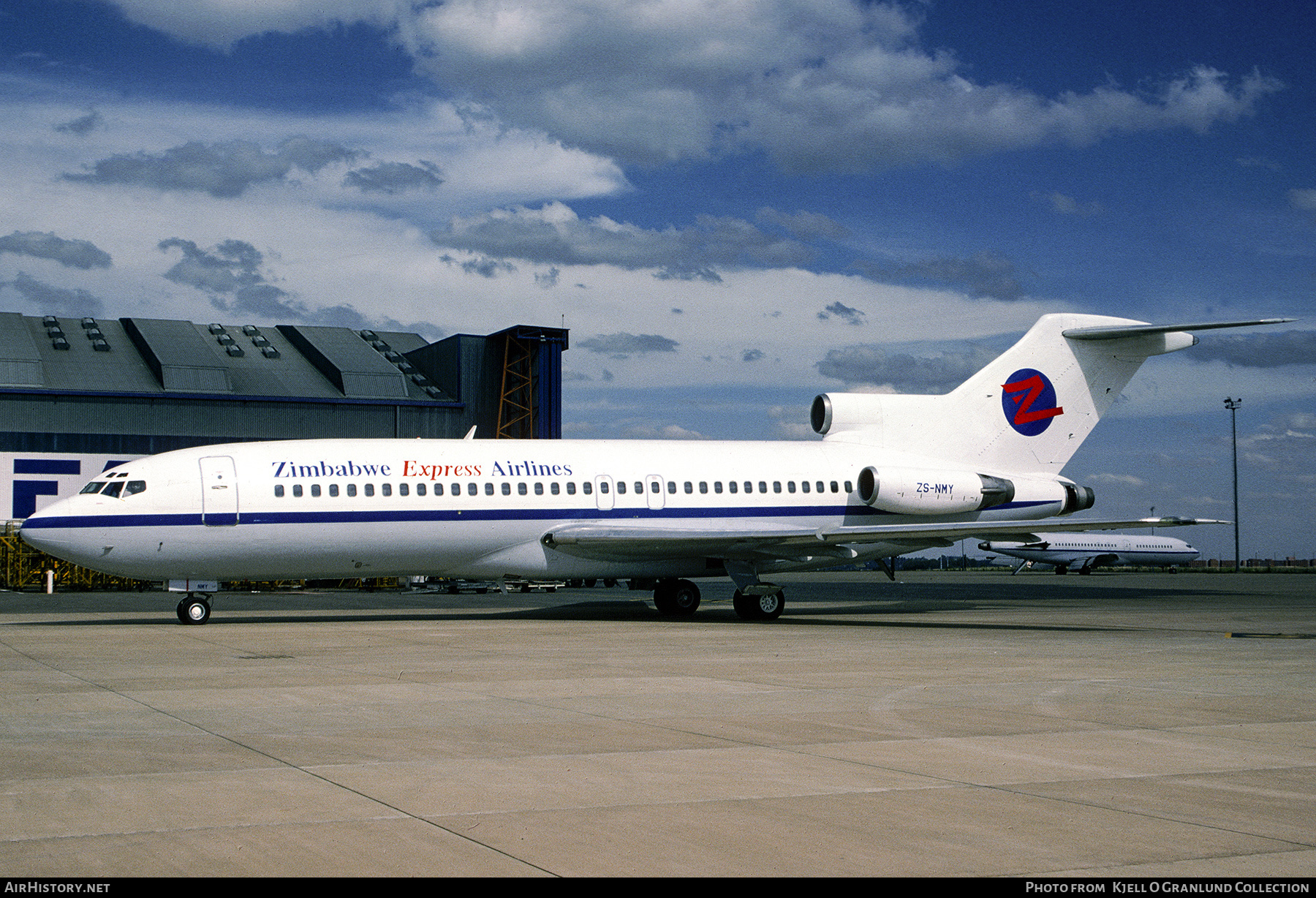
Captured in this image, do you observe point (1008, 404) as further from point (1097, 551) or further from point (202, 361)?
point (1097, 551)

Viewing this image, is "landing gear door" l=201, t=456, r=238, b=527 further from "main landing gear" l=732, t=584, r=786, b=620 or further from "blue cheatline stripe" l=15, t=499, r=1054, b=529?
"main landing gear" l=732, t=584, r=786, b=620

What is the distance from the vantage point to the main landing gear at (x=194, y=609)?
23.5m

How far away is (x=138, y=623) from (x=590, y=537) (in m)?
9.35

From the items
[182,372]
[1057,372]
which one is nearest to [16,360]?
[182,372]

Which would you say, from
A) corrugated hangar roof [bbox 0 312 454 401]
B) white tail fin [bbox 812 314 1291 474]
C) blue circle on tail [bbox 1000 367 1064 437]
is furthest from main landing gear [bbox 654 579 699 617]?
corrugated hangar roof [bbox 0 312 454 401]

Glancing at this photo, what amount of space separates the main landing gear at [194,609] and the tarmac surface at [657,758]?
3783 millimetres

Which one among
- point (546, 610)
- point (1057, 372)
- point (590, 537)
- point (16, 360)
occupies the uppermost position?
point (16, 360)

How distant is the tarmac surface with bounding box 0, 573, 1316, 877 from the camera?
5973 mm

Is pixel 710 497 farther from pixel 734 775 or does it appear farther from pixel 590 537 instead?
pixel 734 775

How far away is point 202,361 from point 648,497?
4411 centimetres

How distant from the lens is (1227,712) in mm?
11258

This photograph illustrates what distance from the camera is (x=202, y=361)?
208 feet

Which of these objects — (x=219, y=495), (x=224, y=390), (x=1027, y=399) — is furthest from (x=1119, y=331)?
(x=224, y=390)

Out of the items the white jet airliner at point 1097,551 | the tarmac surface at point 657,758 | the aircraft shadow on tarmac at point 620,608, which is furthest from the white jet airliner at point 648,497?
the white jet airliner at point 1097,551
